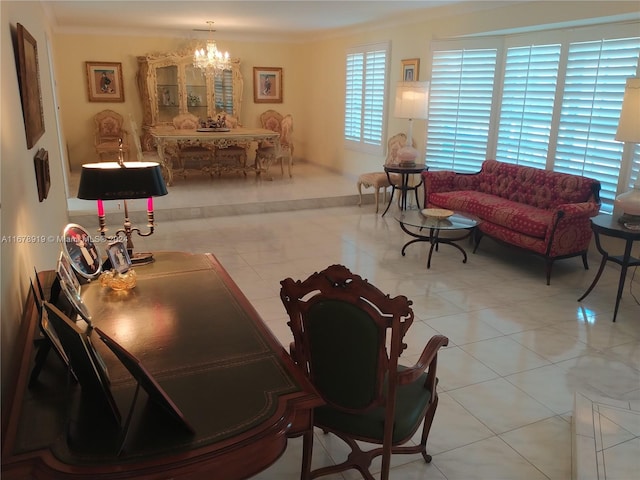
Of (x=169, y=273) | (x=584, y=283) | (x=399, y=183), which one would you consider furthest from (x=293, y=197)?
(x=169, y=273)

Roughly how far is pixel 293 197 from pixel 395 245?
2074 mm

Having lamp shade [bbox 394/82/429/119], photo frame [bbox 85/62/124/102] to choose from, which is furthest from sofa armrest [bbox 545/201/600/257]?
photo frame [bbox 85/62/124/102]

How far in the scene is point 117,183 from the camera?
7.14 ft

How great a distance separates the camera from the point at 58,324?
4.03 feet

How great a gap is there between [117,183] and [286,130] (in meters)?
6.66

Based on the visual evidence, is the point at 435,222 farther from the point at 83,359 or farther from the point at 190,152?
the point at 190,152

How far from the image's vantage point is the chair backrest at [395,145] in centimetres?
660

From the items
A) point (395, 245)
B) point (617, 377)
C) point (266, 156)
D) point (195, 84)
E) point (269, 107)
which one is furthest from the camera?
point (269, 107)

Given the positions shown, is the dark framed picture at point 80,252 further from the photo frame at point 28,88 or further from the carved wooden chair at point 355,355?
the carved wooden chair at point 355,355

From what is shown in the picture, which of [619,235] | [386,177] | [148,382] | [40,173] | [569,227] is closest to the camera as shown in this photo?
[148,382]

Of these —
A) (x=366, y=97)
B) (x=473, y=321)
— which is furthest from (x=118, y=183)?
Result: (x=366, y=97)

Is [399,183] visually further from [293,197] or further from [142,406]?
[142,406]

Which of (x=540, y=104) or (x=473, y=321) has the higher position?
(x=540, y=104)

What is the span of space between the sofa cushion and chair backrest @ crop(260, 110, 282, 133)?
462cm
